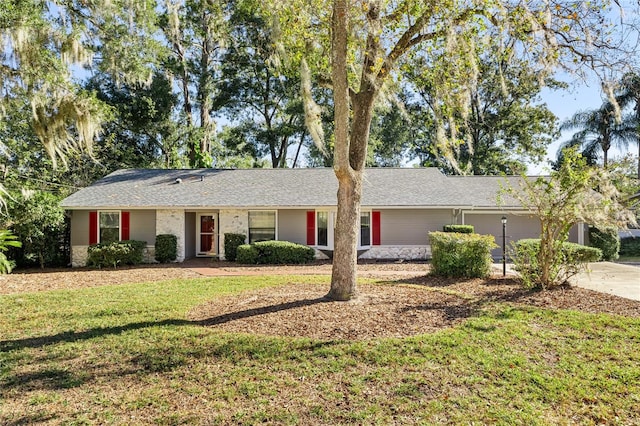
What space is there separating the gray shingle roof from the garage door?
66 cm

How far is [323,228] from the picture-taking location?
14.8m

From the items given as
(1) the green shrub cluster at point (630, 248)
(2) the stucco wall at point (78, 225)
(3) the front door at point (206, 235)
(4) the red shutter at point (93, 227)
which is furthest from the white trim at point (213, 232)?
(1) the green shrub cluster at point (630, 248)

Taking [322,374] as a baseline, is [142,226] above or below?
above

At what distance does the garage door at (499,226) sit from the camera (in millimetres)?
16094

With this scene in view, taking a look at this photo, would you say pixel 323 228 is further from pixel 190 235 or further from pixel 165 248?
pixel 165 248

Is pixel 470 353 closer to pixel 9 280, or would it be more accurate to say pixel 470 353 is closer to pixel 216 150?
pixel 9 280

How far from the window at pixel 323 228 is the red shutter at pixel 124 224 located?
6.98 m

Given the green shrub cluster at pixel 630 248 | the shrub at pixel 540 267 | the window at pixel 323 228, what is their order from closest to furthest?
the shrub at pixel 540 267 < the window at pixel 323 228 < the green shrub cluster at pixel 630 248

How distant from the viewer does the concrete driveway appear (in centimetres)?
813

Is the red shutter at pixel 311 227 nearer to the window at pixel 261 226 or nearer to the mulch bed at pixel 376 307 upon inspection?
the window at pixel 261 226

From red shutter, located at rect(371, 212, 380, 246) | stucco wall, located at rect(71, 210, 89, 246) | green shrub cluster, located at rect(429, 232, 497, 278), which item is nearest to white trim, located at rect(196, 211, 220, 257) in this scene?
stucco wall, located at rect(71, 210, 89, 246)

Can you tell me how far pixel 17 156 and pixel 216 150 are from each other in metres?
11.5

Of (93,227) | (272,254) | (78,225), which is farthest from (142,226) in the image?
(272,254)

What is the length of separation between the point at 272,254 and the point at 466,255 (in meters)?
6.63
